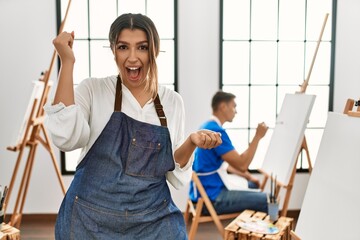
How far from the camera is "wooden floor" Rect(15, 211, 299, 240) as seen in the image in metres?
3.50

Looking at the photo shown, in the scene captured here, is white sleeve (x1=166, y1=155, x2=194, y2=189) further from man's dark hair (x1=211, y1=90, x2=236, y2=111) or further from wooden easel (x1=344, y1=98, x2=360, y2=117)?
man's dark hair (x1=211, y1=90, x2=236, y2=111)

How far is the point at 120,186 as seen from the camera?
4.40 ft

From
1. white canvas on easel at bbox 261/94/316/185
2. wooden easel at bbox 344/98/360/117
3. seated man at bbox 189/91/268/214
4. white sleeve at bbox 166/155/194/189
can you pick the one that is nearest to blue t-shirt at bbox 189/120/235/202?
seated man at bbox 189/91/268/214

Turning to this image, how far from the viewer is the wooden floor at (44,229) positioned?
3500 millimetres

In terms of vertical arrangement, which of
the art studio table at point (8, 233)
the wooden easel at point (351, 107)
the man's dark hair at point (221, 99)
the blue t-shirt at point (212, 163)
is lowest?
the art studio table at point (8, 233)

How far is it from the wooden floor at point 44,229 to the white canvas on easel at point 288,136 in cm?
74

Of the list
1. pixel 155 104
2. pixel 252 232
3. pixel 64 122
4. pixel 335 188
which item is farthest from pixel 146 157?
pixel 252 232

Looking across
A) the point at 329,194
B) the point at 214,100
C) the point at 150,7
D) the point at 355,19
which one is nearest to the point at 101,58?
the point at 150,7

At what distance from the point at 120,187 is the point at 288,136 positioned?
191cm

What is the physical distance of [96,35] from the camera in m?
3.95

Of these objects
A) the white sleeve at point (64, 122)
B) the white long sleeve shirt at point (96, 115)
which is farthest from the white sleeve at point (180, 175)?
the white sleeve at point (64, 122)

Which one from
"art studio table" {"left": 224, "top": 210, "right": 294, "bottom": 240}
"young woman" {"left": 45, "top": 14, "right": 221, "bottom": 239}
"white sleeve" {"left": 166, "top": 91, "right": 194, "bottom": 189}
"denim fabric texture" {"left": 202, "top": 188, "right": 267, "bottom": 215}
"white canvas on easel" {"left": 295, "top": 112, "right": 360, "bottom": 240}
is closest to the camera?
"young woman" {"left": 45, "top": 14, "right": 221, "bottom": 239}

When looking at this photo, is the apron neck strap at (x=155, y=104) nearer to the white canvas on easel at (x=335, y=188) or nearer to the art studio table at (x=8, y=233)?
the white canvas on easel at (x=335, y=188)

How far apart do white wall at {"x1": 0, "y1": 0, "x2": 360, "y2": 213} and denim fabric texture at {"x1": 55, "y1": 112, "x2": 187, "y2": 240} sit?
2537 millimetres
